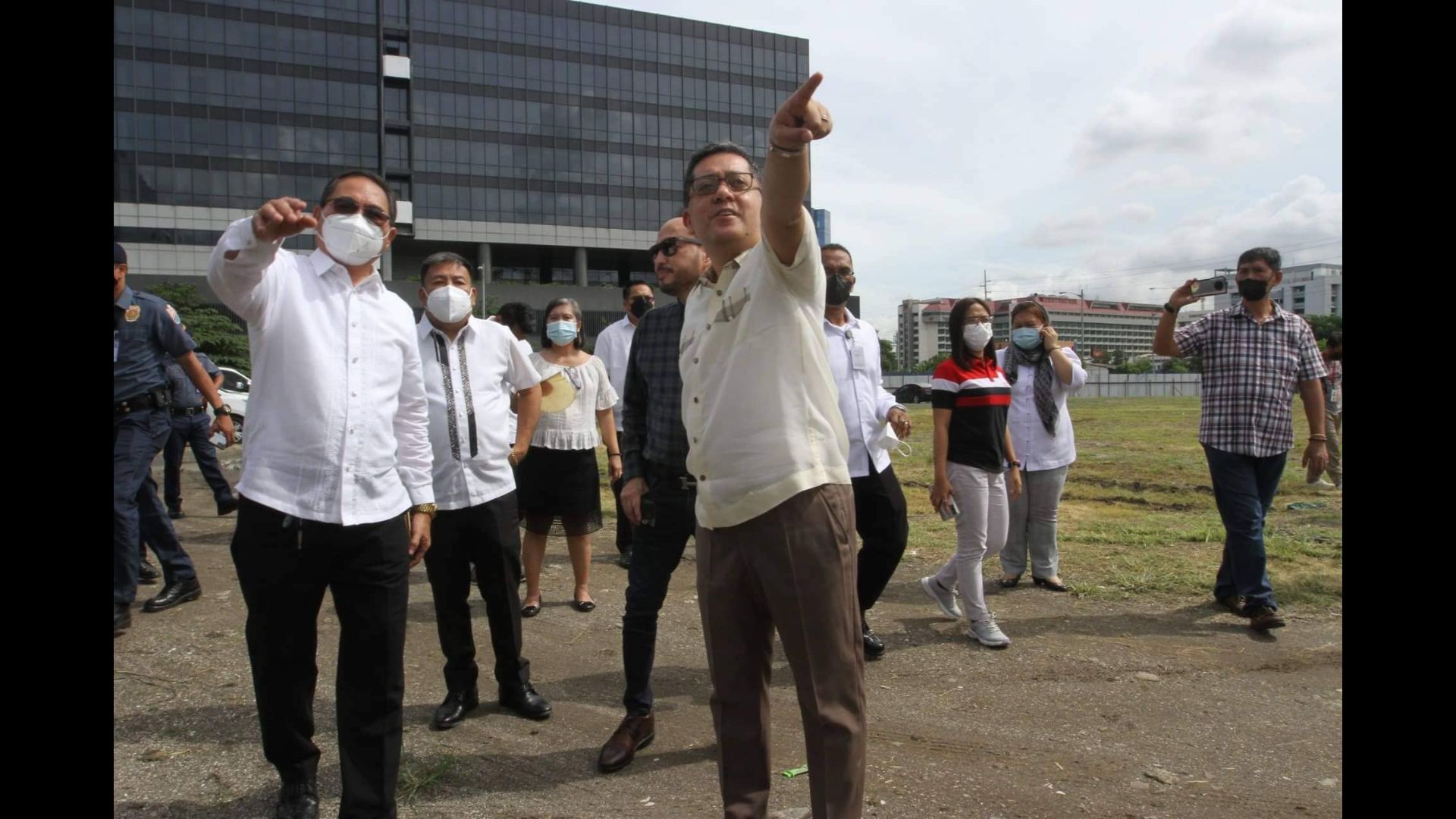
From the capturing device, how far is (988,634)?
4.99 m

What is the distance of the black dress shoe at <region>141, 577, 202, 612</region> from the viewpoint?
5664 mm

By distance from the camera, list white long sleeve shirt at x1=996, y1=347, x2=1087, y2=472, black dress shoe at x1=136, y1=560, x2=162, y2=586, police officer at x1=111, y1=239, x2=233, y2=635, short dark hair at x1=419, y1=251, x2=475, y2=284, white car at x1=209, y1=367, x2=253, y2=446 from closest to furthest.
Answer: short dark hair at x1=419, y1=251, x2=475, y2=284 → police officer at x1=111, y1=239, x2=233, y2=635 → white long sleeve shirt at x1=996, y1=347, x2=1087, y2=472 → black dress shoe at x1=136, y1=560, x2=162, y2=586 → white car at x1=209, y1=367, x2=253, y2=446

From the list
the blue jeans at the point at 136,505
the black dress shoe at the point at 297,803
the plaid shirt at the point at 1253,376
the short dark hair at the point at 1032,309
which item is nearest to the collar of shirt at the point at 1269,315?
the plaid shirt at the point at 1253,376

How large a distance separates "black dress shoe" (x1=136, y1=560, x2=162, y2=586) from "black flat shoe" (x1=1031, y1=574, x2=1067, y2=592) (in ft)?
21.1

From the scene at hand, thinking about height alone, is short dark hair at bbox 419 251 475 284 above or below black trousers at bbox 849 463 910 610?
above

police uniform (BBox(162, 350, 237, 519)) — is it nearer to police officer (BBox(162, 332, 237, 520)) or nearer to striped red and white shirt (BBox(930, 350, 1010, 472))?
police officer (BBox(162, 332, 237, 520))

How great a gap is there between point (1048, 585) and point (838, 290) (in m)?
3.21

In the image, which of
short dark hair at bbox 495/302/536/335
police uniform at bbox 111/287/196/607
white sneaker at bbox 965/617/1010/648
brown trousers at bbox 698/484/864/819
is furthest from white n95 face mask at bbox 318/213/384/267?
short dark hair at bbox 495/302/536/335

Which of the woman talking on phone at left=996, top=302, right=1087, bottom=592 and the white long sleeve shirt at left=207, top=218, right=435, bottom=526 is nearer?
the white long sleeve shirt at left=207, top=218, right=435, bottom=526

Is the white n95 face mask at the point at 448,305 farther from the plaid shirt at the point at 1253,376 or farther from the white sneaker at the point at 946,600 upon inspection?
the plaid shirt at the point at 1253,376

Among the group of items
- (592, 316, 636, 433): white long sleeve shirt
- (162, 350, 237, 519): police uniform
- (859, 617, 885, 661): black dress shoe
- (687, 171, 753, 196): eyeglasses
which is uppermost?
(687, 171, 753, 196): eyeglasses

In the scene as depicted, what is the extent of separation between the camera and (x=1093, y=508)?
34.2 feet

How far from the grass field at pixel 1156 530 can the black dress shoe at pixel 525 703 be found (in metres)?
3.18
